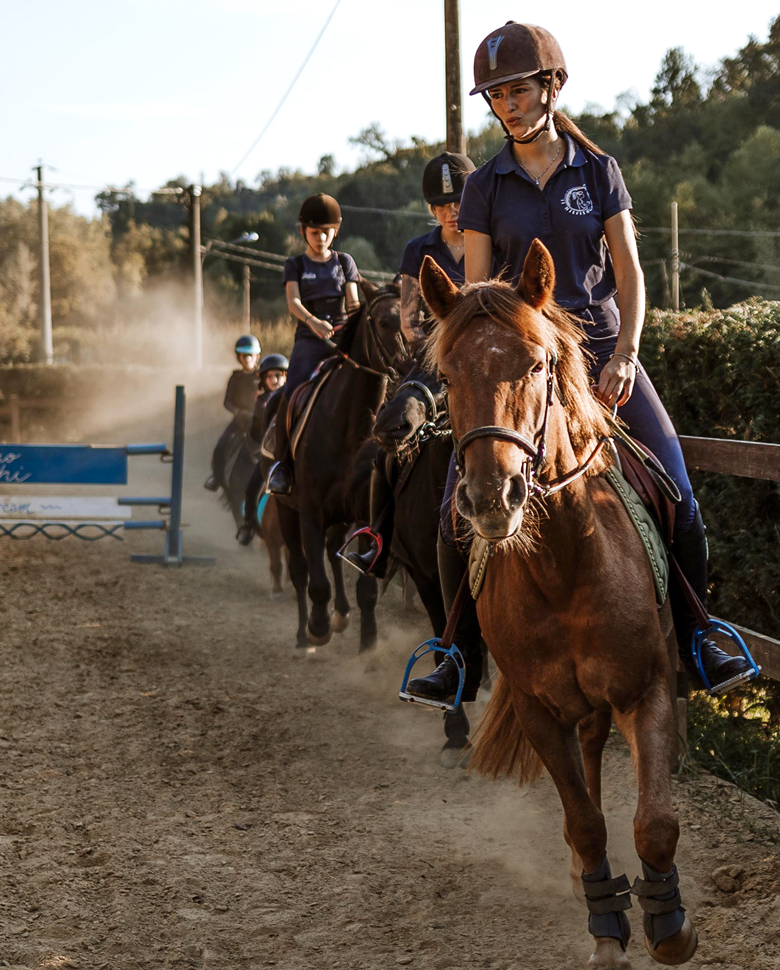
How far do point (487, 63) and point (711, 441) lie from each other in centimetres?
223

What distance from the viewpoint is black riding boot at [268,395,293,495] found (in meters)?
7.53

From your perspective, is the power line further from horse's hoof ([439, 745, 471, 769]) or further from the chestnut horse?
the chestnut horse

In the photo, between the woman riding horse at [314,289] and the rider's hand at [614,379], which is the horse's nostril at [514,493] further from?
the woman riding horse at [314,289]

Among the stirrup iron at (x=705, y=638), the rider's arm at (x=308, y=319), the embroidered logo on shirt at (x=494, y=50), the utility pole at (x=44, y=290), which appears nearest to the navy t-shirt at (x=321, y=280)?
the rider's arm at (x=308, y=319)

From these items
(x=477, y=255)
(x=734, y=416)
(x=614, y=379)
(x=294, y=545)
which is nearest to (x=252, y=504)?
(x=294, y=545)

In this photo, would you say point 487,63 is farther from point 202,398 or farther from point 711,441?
point 202,398

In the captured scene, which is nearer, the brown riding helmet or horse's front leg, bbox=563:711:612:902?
the brown riding helmet

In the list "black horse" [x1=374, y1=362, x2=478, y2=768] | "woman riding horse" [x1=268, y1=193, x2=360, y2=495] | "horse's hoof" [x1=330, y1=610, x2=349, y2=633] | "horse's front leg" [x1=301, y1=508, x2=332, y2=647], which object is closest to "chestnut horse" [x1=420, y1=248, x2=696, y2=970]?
"black horse" [x1=374, y1=362, x2=478, y2=768]

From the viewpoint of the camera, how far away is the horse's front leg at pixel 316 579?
278 inches

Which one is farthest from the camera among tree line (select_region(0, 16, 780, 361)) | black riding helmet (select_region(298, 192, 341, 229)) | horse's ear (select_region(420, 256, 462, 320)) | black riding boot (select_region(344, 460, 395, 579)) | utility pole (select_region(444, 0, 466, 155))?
tree line (select_region(0, 16, 780, 361))

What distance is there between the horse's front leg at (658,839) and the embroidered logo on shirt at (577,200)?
1603mm

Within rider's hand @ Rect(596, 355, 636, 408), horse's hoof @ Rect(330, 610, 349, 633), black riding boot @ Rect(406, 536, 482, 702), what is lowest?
horse's hoof @ Rect(330, 610, 349, 633)

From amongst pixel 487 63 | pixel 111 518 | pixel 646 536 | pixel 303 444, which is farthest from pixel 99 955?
pixel 111 518

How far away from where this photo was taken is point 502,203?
11.1 ft
